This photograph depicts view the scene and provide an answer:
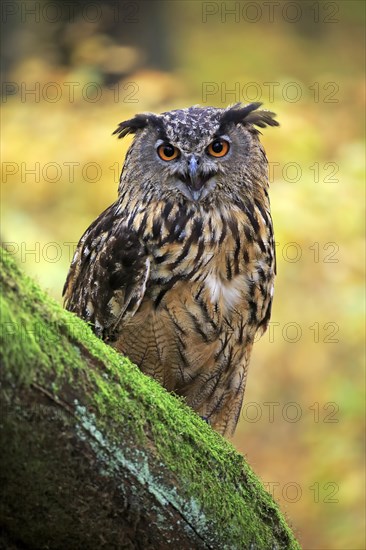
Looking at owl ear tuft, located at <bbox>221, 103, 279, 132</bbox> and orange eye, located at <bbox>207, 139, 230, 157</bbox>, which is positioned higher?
owl ear tuft, located at <bbox>221, 103, 279, 132</bbox>

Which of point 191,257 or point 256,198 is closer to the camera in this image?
point 191,257

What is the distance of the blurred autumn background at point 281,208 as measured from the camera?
15.9 ft

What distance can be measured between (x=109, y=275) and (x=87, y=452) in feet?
4.59

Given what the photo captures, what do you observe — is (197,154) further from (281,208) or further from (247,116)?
(281,208)

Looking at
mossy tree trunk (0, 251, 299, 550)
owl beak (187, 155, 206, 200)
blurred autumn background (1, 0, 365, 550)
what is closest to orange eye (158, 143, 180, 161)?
owl beak (187, 155, 206, 200)

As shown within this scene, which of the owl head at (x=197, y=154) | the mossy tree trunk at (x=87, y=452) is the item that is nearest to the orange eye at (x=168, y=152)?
the owl head at (x=197, y=154)

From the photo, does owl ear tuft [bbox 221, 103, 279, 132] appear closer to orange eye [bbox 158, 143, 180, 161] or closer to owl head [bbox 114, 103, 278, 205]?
owl head [bbox 114, 103, 278, 205]

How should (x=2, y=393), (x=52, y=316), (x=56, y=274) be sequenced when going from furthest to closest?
(x=56, y=274)
(x=52, y=316)
(x=2, y=393)

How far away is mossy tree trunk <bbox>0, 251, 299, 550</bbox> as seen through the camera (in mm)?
1479

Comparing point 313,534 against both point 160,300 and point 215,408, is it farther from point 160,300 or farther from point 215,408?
point 160,300

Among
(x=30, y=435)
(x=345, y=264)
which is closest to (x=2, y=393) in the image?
(x=30, y=435)

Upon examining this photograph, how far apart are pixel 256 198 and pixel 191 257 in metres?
0.44

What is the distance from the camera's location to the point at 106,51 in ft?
19.1

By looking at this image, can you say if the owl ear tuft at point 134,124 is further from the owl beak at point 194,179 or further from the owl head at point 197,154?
the owl beak at point 194,179
